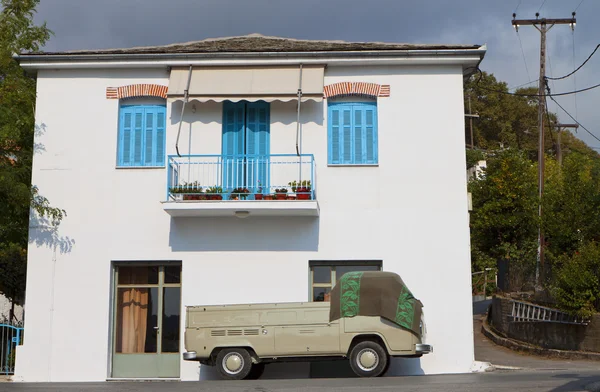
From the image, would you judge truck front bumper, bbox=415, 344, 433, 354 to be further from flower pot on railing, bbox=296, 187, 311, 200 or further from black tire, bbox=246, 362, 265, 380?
flower pot on railing, bbox=296, 187, 311, 200

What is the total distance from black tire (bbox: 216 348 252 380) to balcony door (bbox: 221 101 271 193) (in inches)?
149

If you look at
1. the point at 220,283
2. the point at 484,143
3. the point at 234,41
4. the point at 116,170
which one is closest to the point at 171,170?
the point at 116,170

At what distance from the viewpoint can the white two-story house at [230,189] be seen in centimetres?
1720

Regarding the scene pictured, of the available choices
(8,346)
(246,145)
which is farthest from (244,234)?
(8,346)

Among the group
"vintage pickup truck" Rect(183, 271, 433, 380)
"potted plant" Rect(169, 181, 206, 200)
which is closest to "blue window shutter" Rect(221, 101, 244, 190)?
"potted plant" Rect(169, 181, 206, 200)

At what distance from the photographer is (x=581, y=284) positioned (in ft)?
68.1

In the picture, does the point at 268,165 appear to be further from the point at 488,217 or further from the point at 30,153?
the point at 488,217

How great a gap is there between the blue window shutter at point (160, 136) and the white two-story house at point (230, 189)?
5cm

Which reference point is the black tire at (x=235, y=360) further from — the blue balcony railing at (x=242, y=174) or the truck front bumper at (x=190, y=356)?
the blue balcony railing at (x=242, y=174)

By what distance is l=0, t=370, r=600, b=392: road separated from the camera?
40.4 feet

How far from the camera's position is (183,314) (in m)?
17.3

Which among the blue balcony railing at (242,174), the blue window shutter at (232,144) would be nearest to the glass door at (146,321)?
the blue balcony railing at (242,174)

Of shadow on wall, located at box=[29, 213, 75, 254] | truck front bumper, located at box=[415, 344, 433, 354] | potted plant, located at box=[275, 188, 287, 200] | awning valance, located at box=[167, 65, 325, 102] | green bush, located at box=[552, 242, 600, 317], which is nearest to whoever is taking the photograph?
truck front bumper, located at box=[415, 344, 433, 354]

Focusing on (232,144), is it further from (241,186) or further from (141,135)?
(141,135)
